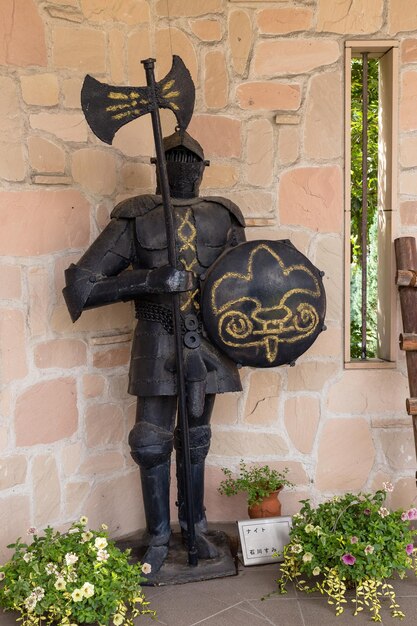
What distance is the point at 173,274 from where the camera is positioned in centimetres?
251

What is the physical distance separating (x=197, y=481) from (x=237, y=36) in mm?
1780

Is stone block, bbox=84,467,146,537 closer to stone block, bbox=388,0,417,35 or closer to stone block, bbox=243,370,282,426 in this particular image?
stone block, bbox=243,370,282,426

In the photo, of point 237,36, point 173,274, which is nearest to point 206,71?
point 237,36

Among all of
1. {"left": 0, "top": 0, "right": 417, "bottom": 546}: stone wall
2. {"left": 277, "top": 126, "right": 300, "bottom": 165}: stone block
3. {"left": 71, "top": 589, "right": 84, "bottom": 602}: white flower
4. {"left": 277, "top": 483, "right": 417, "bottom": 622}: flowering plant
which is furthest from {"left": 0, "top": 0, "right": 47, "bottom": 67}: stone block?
{"left": 277, "top": 483, "right": 417, "bottom": 622}: flowering plant

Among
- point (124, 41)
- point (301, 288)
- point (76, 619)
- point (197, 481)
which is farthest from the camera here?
point (124, 41)

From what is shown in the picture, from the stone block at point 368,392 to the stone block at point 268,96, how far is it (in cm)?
114

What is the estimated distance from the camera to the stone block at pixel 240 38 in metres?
3.12

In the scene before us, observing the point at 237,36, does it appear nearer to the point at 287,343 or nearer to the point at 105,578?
the point at 287,343

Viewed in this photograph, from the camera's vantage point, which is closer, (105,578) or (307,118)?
(105,578)

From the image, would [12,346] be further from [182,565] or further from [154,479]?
[182,565]

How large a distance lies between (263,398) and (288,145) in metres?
1.06

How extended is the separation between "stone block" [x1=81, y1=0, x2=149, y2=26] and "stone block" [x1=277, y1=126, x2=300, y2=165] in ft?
2.38

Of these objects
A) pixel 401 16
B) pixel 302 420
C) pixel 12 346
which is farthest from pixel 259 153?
pixel 12 346

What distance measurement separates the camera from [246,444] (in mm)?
3287
